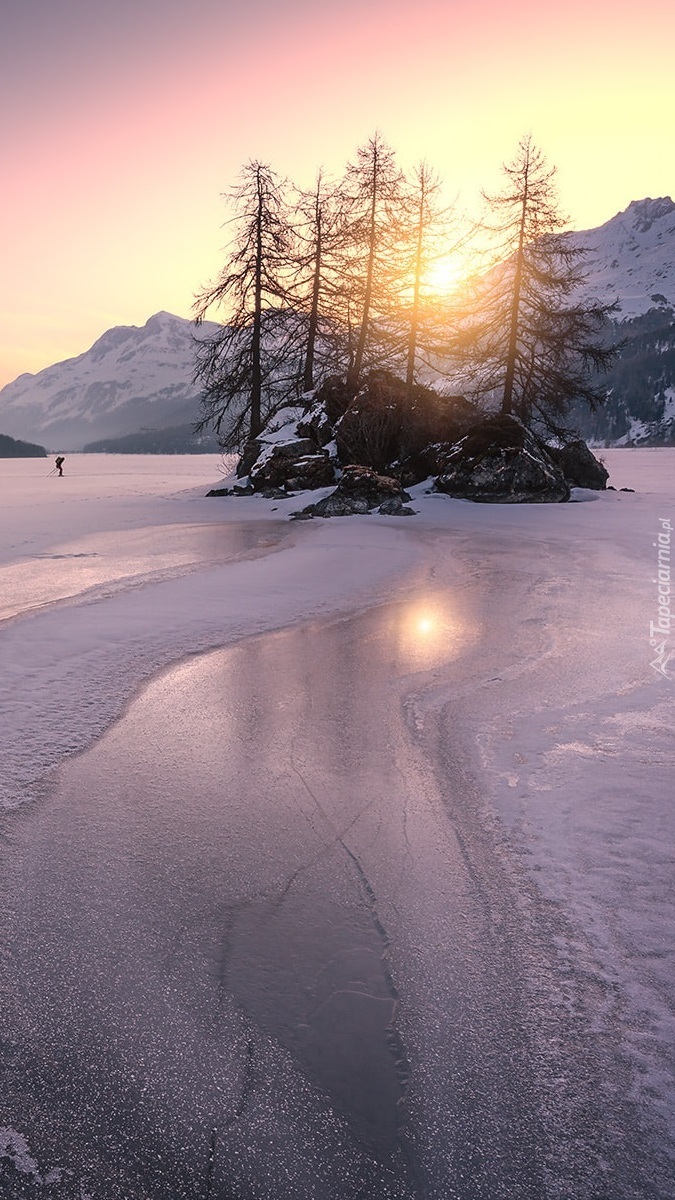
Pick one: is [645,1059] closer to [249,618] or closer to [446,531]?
[249,618]

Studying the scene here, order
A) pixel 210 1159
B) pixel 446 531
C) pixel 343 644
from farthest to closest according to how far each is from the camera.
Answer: pixel 446 531 < pixel 343 644 < pixel 210 1159

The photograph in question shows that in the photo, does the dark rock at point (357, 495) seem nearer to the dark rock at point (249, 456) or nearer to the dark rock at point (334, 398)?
the dark rock at point (334, 398)

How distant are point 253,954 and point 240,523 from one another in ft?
40.8

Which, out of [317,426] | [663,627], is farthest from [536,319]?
[663,627]

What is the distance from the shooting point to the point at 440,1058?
5.48ft

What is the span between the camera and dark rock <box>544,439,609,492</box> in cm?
2316

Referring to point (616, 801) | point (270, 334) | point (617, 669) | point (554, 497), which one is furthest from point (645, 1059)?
point (270, 334)

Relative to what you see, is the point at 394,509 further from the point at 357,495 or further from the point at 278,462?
the point at 278,462

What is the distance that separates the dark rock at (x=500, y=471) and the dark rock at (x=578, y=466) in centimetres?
277

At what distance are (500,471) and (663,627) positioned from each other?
14.5 meters

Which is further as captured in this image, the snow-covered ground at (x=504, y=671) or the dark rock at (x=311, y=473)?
the dark rock at (x=311, y=473)

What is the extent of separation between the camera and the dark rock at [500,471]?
1933cm

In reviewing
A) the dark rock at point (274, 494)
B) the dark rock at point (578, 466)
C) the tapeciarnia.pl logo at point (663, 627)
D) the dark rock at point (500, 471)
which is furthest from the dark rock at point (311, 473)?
the tapeciarnia.pl logo at point (663, 627)

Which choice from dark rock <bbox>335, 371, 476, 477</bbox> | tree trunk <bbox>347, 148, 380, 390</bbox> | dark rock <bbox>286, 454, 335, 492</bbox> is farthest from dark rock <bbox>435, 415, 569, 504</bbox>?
tree trunk <bbox>347, 148, 380, 390</bbox>
